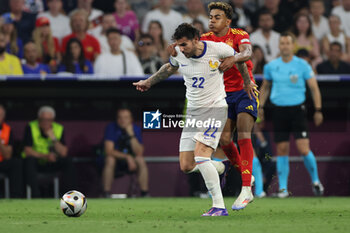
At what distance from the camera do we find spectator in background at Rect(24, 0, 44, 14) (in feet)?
45.0

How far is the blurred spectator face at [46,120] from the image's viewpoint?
12.5 metres

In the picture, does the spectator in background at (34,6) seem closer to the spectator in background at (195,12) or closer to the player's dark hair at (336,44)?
the spectator in background at (195,12)

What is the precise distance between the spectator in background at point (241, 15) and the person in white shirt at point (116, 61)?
209cm

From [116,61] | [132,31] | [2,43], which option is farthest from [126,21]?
[2,43]

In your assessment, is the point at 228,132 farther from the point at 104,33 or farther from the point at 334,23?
the point at 334,23

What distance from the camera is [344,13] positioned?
47.9 feet

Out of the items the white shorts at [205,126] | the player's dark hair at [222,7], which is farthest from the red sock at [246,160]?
the player's dark hair at [222,7]

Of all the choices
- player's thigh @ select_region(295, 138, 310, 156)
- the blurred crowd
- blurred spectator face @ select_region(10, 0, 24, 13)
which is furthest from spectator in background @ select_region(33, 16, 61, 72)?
player's thigh @ select_region(295, 138, 310, 156)

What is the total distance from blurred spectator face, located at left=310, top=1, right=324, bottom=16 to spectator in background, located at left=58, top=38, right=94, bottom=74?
463 centimetres

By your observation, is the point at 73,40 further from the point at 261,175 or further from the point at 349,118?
the point at 349,118

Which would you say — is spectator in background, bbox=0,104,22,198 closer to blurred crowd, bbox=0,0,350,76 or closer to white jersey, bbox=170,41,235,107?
blurred crowd, bbox=0,0,350,76

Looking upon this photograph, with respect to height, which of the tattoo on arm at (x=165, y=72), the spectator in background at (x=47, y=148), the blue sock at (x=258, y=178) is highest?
the tattoo on arm at (x=165, y=72)

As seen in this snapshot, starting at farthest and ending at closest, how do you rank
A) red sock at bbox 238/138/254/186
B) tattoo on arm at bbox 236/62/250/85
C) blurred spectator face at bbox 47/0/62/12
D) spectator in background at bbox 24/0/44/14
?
spectator in background at bbox 24/0/44/14 → blurred spectator face at bbox 47/0/62/12 → red sock at bbox 238/138/254/186 → tattoo on arm at bbox 236/62/250/85

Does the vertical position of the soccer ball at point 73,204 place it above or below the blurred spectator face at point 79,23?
below
